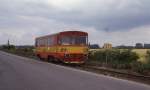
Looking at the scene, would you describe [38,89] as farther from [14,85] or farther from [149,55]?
[149,55]

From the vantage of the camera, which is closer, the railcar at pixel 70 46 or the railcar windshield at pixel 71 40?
the railcar at pixel 70 46

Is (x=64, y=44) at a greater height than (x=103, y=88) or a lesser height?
greater

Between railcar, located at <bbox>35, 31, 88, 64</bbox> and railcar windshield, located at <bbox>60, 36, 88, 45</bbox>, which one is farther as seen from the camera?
railcar windshield, located at <bbox>60, 36, 88, 45</bbox>

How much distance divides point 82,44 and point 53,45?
323cm

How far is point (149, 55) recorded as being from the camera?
33094mm

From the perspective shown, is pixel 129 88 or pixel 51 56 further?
pixel 51 56

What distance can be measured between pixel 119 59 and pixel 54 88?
874 inches

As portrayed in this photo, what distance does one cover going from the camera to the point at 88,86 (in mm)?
15562

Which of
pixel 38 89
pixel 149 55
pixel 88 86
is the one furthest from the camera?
pixel 149 55

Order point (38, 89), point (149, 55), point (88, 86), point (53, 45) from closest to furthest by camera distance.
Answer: point (38, 89)
point (88, 86)
point (149, 55)
point (53, 45)

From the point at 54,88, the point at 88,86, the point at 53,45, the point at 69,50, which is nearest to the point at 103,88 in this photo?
the point at 88,86

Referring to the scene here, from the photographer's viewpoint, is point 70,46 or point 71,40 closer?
point 70,46

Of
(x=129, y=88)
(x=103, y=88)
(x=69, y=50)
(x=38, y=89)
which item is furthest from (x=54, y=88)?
(x=69, y=50)

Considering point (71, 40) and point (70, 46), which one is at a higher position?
point (71, 40)
